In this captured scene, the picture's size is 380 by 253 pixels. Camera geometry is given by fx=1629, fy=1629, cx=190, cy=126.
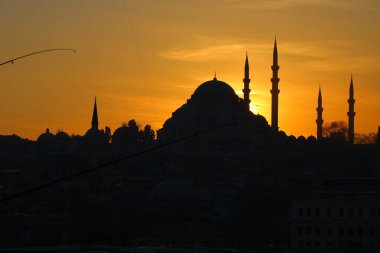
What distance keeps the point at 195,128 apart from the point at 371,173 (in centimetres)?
3279

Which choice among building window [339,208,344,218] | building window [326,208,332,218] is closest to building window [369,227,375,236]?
building window [339,208,344,218]

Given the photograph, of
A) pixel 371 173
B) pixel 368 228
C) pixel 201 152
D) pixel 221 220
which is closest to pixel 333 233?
pixel 368 228

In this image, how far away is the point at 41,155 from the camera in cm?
16375

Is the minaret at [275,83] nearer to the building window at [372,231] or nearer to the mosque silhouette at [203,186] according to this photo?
the mosque silhouette at [203,186]

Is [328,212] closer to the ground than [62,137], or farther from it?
closer to the ground

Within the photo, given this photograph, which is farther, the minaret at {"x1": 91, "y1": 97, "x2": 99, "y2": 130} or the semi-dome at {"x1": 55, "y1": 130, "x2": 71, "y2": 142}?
the semi-dome at {"x1": 55, "y1": 130, "x2": 71, "y2": 142}

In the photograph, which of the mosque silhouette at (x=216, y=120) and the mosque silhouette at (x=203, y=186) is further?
the mosque silhouette at (x=216, y=120)

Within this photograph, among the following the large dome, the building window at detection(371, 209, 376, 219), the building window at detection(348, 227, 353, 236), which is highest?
the large dome

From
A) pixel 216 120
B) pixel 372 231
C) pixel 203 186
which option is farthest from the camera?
pixel 216 120

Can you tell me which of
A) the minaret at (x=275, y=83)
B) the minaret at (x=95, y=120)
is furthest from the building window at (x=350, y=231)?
the minaret at (x=95, y=120)

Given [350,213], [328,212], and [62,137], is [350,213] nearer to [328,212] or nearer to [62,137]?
[328,212]

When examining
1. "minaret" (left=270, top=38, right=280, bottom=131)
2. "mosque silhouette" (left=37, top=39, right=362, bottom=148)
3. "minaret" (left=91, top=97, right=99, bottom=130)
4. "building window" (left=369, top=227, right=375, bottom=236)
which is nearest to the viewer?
"building window" (left=369, top=227, right=375, bottom=236)

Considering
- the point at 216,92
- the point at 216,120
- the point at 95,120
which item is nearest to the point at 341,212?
the point at 216,120

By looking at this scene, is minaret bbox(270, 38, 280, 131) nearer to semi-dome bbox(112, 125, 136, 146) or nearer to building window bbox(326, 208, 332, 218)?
semi-dome bbox(112, 125, 136, 146)
